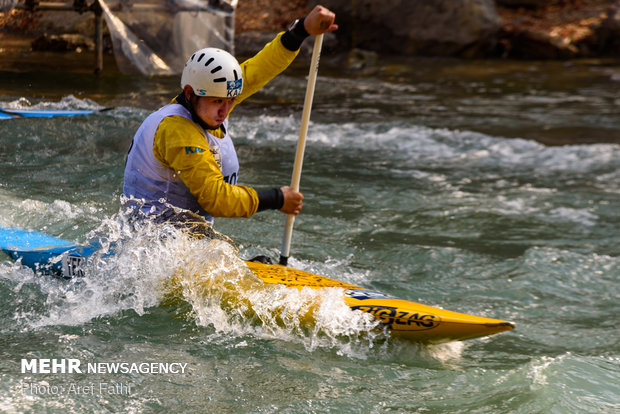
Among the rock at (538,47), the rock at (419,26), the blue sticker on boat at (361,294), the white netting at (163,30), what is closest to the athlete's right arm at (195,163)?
the blue sticker on boat at (361,294)

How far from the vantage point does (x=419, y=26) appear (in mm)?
16703

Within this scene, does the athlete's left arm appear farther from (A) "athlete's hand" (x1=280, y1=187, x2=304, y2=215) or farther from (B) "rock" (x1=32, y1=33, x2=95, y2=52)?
(B) "rock" (x1=32, y1=33, x2=95, y2=52)

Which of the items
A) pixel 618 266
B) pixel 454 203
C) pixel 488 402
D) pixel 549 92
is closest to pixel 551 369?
pixel 488 402

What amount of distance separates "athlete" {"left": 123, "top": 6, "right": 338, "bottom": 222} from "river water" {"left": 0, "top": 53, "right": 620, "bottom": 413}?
10.2 inches

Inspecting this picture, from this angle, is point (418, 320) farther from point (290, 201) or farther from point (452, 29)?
point (452, 29)

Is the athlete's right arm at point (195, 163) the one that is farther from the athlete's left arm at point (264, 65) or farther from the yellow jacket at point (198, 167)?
the athlete's left arm at point (264, 65)

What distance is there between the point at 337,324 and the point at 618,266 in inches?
111

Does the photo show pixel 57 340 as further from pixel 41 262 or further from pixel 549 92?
pixel 549 92

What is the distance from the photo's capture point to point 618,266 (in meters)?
5.41

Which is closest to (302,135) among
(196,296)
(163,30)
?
(196,296)

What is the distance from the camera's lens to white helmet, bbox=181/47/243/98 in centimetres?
367
